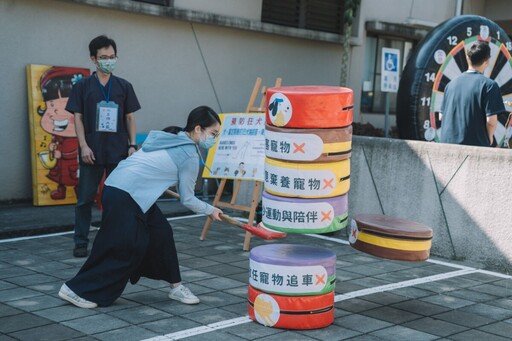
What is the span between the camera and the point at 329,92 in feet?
17.3

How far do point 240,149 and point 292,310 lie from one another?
3454 mm

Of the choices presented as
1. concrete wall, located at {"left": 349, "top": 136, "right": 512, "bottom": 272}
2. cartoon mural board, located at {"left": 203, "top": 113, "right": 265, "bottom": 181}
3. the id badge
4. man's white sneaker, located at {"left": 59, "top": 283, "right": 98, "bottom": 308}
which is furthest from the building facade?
man's white sneaker, located at {"left": 59, "top": 283, "right": 98, "bottom": 308}

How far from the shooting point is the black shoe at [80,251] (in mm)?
7242

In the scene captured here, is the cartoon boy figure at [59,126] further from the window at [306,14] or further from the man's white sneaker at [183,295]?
the man's white sneaker at [183,295]

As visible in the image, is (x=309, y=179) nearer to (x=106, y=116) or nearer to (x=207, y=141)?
A: (x=207, y=141)

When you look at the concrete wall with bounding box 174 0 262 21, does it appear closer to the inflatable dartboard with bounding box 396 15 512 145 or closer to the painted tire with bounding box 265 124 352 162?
the inflatable dartboard with bounding box 396 15 512 145

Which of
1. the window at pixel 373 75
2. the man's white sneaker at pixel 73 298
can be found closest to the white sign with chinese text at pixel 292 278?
the man's white sneaker at pixel 73 298

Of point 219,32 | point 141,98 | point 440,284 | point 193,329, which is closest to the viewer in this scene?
point 193,329

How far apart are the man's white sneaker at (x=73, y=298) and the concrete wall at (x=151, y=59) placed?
15.0 feet

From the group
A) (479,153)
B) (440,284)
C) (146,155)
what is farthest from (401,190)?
(146,155)

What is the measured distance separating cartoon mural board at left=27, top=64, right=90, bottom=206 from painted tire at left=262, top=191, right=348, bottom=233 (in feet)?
17.2

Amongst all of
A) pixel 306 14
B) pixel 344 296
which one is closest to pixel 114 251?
pixel 344 296

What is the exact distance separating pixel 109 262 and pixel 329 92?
2.07 meters

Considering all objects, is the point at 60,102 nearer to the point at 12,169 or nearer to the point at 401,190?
the point at 12,169
